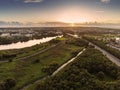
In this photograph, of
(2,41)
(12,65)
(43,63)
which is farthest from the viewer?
(2,41)

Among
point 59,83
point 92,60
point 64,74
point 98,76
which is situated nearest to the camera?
point 59,83

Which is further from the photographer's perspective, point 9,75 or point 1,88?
point 9,75

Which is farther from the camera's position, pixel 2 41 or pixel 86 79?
pixel 2 41

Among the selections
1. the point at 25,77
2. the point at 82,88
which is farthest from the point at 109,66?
the point at 25,77

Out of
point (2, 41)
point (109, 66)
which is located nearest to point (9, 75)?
point (109, 66)

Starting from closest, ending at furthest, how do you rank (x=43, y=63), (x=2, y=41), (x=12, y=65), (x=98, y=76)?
1. (x=98, y=76)
2. (x=12, y=65)
3. (x=43, y=63)
4. (x=2, y=41)

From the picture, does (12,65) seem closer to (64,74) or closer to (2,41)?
(64,74)

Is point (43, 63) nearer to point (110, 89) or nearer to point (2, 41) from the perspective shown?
point (110, 89)

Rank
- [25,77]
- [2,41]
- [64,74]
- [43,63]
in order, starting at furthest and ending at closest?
1. [2,41]
2. [43,63]
3. [25,77]
4. [64,74]

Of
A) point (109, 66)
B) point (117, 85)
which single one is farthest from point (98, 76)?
point (117, 85)
